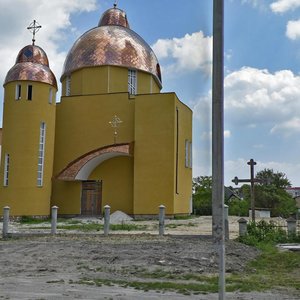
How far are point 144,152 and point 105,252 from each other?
649 inches

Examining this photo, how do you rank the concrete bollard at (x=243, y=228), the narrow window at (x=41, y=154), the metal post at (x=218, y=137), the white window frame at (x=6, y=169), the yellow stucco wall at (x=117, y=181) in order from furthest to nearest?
the yellow stucco wall at (x=117, y=181) → the narrow window at (x=41, y=154) → the white window frame at (x=6, y=169) → the concrete bollard at (x=243, y=228) → the metal post at (x=218, y=137)

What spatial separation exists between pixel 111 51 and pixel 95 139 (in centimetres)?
639

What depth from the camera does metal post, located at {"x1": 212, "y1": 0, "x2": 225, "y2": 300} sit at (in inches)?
191

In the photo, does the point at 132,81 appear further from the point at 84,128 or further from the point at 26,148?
the point at 26,148

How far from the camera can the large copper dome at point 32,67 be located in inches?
1110

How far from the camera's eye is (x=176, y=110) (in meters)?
28.6

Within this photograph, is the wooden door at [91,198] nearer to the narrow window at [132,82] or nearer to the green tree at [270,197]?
the narrow window at [132,82]

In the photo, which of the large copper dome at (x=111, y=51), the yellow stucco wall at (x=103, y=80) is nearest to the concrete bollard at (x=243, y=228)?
the yellow stucco wall at (x=103, y=80)

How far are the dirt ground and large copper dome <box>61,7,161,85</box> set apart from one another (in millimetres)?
19003

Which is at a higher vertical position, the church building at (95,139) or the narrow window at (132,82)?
the narrow window at (132,82)

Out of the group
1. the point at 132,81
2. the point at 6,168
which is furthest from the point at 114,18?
the point at 6,168

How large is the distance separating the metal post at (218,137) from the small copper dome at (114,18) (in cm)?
3151

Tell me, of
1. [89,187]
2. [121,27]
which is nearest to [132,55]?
[121,27]

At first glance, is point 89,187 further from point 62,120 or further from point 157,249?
point 157,249
